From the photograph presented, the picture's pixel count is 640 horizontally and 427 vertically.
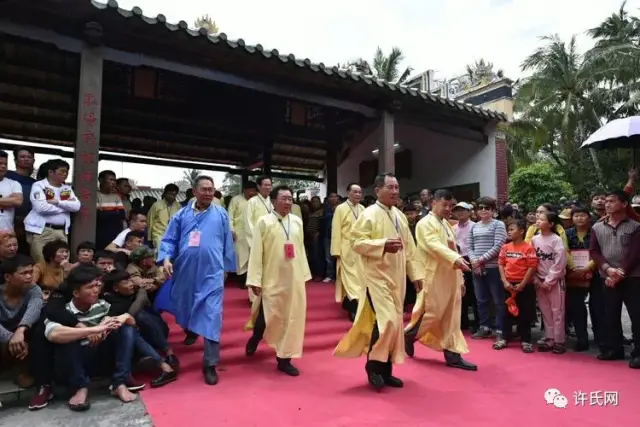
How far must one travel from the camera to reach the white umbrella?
5.16m

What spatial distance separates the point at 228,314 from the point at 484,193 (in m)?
6.07

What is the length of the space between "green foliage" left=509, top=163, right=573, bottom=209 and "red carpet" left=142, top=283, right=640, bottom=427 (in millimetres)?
10998

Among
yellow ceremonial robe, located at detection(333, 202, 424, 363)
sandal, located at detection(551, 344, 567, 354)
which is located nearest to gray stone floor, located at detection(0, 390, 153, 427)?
yellow ceremonial robe, located at detection(333, 202, 424, 363)

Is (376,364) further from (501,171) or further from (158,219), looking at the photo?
(501,171)

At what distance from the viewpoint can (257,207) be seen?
5988mm

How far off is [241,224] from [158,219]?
116cm

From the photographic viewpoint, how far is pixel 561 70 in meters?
20.2

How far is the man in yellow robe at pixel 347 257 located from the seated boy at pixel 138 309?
2.31 metres

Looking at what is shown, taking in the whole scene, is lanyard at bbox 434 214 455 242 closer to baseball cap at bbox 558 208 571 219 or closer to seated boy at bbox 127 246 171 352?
baseball cap at bbox 558 208 571 219

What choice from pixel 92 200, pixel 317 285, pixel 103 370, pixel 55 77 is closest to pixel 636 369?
pixel 317 285

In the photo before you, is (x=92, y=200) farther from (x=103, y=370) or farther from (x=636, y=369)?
(x=636, y=369)

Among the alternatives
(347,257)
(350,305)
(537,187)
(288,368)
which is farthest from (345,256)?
(537,187)

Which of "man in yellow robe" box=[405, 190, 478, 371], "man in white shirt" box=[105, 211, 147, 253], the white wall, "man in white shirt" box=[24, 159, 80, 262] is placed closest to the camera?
"man in white shirt" box=[24, 159, 80, 262]

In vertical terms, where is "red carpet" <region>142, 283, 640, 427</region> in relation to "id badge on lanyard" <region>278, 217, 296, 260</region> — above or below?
below
